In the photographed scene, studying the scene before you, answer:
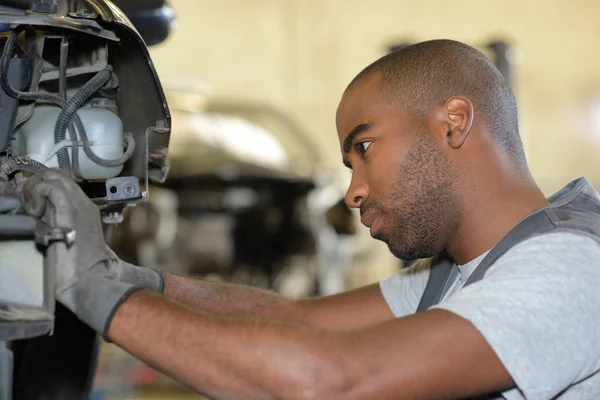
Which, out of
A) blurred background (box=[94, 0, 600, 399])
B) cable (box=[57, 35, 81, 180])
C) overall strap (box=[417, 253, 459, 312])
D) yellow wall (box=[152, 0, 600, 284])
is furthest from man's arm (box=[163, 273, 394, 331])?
yellow wall (box=[152, 0, 600, 284])

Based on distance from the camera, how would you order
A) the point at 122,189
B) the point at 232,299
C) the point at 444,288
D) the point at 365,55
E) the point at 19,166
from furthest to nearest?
the point at 365,55 → the point at 232,299 → the point at 444,288 → the point at 122,189 → the point at 19,166

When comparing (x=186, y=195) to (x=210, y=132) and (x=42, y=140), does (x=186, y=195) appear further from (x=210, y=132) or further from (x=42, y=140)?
(x=42, y=140)

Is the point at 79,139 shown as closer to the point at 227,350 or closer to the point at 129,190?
the point at 129,190

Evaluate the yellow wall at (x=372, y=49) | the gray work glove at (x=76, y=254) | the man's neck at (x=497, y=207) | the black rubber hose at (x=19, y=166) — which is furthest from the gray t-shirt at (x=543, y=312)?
the yellow wall at (x=372, y=49)

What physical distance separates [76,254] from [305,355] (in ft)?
1.22

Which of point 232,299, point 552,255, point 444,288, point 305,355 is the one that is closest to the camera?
point 305,355

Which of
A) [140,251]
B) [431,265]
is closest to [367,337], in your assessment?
[431,265]

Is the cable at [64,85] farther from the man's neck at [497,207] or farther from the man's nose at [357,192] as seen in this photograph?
the man's neck at [497,207]

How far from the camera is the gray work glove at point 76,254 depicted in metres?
1.19

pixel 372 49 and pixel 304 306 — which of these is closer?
pixel 304 306

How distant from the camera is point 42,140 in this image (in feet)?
4.78

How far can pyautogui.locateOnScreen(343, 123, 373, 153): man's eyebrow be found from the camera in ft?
4.96

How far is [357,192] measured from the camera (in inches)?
60.2

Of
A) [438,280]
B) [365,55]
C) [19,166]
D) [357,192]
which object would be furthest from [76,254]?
[365,55]
